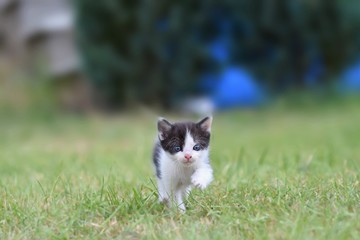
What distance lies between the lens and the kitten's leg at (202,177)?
4.04m

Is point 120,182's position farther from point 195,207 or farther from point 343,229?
point 343,229

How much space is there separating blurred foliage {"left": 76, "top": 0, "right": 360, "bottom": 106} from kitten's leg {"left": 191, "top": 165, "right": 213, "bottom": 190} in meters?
10.1

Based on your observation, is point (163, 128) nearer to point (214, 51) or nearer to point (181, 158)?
point (181, 158)

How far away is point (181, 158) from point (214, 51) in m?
10.5

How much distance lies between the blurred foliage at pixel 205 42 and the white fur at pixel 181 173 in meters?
10.1

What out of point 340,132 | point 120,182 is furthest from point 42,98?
point 120,182

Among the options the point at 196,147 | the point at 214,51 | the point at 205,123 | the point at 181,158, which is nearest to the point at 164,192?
the point at 181,158

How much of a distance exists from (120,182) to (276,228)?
1.81 m

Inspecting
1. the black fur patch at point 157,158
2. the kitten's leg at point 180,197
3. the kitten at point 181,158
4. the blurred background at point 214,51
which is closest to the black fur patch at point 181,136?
the kitten at point 181,158

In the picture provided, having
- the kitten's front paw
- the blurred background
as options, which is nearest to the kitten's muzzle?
the kitten's front paw

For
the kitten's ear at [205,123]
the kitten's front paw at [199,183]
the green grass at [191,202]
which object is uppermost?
the kitten's ear at [205,123]

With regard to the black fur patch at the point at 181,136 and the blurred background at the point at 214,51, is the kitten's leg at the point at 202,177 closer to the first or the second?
the black fur patch at the point at 181,136

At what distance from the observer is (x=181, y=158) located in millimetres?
4141

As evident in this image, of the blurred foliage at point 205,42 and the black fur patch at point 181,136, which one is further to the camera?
the blurred foliage at point 205,42
